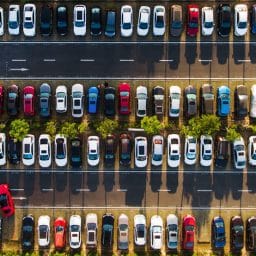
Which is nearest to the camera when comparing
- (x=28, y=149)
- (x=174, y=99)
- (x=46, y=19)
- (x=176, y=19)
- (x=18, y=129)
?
(x=18, y=129)

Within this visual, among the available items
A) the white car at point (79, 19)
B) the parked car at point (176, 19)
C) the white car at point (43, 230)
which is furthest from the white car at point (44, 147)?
the parked car at point (176, 19)

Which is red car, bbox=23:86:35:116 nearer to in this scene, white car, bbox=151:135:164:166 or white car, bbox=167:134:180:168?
white car, bbox=151:135:164:166

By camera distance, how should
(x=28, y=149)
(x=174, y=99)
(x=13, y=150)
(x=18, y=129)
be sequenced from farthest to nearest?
1. (x=13, y=150)
2. (x=28, y=149)
3. (x=174, y=99)
4. (x=18, y=129)

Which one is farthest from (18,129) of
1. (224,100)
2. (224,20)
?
(224,20)

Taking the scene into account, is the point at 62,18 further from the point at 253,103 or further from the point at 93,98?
the point at 253,103

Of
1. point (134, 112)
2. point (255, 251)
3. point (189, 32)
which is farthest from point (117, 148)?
point (255, 251)

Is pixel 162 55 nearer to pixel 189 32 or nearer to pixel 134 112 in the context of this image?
pixel 189 32
